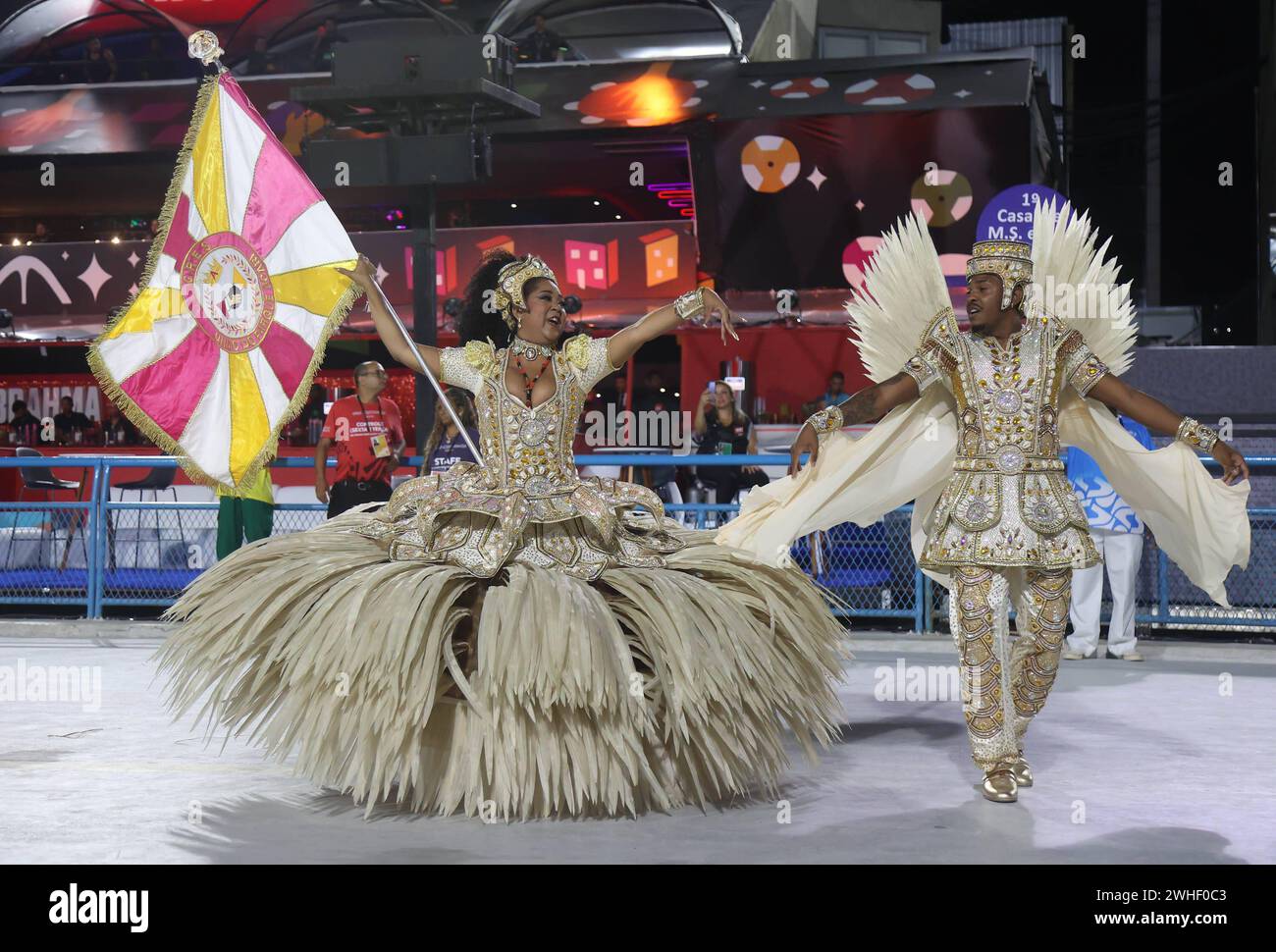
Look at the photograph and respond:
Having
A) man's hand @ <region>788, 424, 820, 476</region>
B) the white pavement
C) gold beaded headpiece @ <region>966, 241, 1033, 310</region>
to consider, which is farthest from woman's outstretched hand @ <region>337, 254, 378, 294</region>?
gold beaded headpiece @ <region>966, 241, 1033, 310</region>

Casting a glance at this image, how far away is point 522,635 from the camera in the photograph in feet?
16.2

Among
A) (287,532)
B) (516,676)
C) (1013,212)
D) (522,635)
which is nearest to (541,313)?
(522,635)

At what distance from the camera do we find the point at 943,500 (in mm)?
5746

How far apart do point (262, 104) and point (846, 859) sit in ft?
51.2

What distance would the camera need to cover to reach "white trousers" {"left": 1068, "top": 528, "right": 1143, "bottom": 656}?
9477 mm

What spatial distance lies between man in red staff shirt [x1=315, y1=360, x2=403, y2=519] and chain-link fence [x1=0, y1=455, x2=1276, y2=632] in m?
0.66

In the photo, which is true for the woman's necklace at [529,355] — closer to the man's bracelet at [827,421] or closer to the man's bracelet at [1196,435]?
the man's bracelet at [827,421]

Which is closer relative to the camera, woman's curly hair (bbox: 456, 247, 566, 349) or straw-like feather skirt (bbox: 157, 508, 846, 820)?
straw-like feather skirt (bbox: 157, 508, 846, 820)

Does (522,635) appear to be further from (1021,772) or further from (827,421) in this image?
(1021,772)

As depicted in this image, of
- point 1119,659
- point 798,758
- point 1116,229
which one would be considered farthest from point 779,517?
point 1116,229

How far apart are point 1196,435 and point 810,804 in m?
1.95

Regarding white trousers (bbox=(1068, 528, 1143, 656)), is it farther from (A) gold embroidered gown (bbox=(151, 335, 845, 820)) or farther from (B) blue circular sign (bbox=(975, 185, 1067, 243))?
(B) blue circular sign (bbox=(975, 185, 1067, 243))

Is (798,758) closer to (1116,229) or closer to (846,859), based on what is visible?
(846,859)

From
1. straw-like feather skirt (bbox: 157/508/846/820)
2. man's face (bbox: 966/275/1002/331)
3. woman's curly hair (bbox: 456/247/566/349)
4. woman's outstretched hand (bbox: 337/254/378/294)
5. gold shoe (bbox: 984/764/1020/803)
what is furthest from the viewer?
woman's curly hair (bbox: 456/247/566/349)
